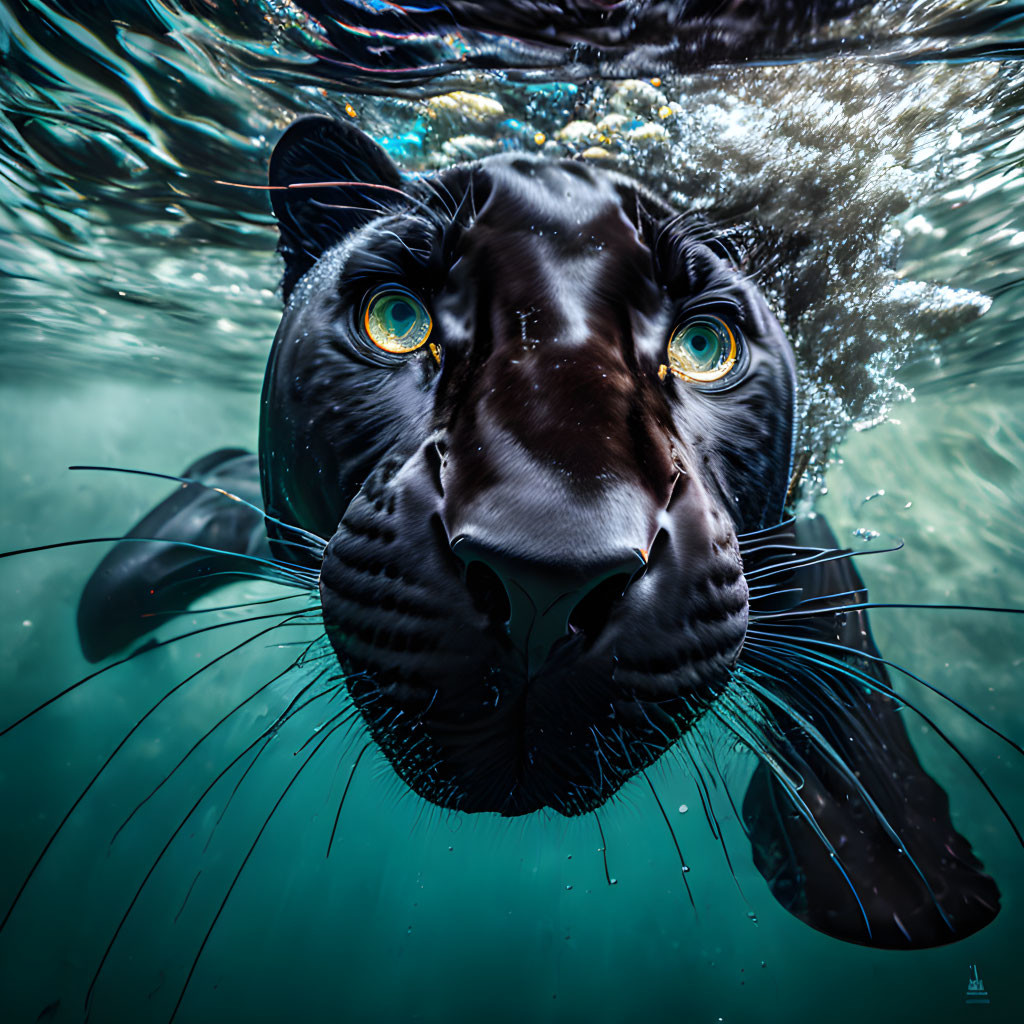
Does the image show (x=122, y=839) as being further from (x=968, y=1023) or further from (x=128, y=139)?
(x=968, y=1023)

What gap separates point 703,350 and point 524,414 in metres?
0.97

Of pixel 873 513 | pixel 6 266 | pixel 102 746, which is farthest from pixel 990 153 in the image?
pixel 102 746

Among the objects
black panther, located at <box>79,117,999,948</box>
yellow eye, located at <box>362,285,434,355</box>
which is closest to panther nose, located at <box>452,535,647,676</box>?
black panther, located at <box>79,117,999,948</box>

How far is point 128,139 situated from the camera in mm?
3738

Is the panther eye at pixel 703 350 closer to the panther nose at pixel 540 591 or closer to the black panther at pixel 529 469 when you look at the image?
the black panther at pixel 529 469

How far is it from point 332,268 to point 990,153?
393 cm

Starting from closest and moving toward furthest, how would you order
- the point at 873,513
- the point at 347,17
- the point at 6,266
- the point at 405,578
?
the point at 405,578
the point at 347,17
the point at 6,266
the point at 873,513

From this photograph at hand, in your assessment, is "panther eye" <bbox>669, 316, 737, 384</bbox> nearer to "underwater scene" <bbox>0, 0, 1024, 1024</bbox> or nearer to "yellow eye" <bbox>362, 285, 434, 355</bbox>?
"underwater scene" <bbox>0, 0, 1024, 1024</bbox>

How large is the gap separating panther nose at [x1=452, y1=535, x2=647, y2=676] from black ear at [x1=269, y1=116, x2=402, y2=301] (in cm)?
163

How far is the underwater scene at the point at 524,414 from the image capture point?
3.90ft

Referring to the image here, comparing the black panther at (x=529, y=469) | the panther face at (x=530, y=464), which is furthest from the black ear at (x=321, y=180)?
the panther face at (x=530, y=464)

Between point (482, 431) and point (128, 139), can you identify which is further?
point (128, 139)

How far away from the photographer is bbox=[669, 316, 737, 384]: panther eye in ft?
6.07

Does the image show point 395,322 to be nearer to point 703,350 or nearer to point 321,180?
point 703,350
